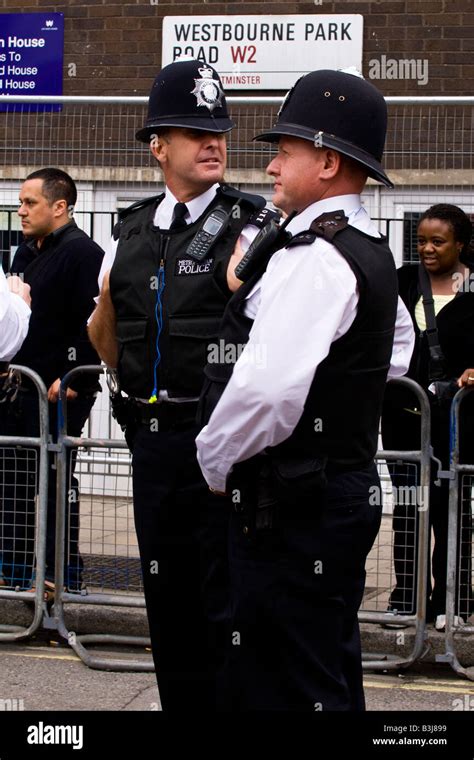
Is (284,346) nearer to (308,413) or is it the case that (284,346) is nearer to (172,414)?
(308,413)

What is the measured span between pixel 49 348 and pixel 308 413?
3706mm

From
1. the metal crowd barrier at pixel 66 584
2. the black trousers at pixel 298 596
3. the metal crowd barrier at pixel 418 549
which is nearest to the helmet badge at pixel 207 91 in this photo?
the black trousers at pixel 298 596

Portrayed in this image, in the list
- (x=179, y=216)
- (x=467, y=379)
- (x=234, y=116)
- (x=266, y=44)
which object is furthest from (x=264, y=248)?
(x=266, y=44)

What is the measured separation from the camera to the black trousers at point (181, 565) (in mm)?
4156

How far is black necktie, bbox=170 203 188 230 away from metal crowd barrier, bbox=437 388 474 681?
6.95 ft

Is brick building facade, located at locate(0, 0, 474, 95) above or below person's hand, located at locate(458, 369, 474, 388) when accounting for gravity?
above

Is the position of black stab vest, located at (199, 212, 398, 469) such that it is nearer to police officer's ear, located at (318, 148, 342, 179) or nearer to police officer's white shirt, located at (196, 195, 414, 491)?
police officer's white shirt, located at (196, 195, 414, 491)

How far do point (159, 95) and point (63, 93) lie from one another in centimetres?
649

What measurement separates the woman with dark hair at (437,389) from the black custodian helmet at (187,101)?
7.44 feet

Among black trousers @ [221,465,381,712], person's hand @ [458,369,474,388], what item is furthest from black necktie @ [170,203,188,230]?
person's hand @ [458,369,474,388]

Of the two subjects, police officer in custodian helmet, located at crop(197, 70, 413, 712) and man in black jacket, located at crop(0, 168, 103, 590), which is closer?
police officer in custodian helmet, located at crop(197, 70, 413, 712)

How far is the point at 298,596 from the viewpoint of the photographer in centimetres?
349

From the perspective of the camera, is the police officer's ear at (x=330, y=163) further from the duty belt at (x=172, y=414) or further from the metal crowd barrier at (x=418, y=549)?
the metal crowd barrier at (x=418, y=549)

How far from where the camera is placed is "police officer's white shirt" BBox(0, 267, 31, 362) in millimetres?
4523
